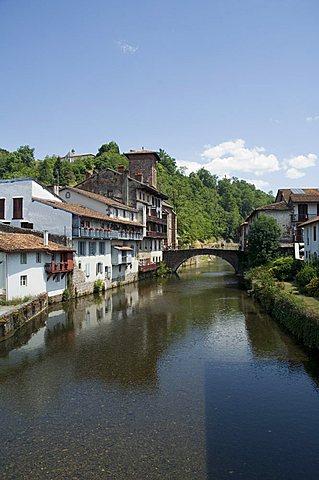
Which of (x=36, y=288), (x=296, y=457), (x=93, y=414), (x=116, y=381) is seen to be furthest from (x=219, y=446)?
(x=36, y=288)

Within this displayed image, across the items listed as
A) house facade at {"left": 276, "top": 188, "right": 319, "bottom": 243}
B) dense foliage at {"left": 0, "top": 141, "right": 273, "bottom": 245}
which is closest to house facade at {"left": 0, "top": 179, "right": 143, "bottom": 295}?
house facade at {"left": 276, "top": 188, "right": 319, "bottom": 243}

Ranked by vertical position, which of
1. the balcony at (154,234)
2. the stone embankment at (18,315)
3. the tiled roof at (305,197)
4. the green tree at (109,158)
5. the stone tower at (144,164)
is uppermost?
the green tree at (109,158)

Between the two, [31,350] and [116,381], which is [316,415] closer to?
[116,381]

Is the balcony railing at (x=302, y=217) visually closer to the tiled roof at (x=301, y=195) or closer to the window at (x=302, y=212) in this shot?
the window at (x=302, y=212)

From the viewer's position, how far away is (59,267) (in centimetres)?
3625

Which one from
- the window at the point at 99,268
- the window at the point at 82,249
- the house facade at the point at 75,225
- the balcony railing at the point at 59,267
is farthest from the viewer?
the window at the point at 99,268

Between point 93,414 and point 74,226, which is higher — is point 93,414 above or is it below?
below

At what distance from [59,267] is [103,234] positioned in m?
10.5

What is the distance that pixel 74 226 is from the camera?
39969 mm

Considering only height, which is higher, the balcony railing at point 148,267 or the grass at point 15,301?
the balcony railing at point 148,267

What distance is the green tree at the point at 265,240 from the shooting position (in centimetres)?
5219

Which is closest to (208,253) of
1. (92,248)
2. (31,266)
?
(92,248)

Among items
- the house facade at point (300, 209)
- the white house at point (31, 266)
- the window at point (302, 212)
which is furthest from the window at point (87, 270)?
the window at point (302, 212)

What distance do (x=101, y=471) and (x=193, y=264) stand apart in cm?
8472
